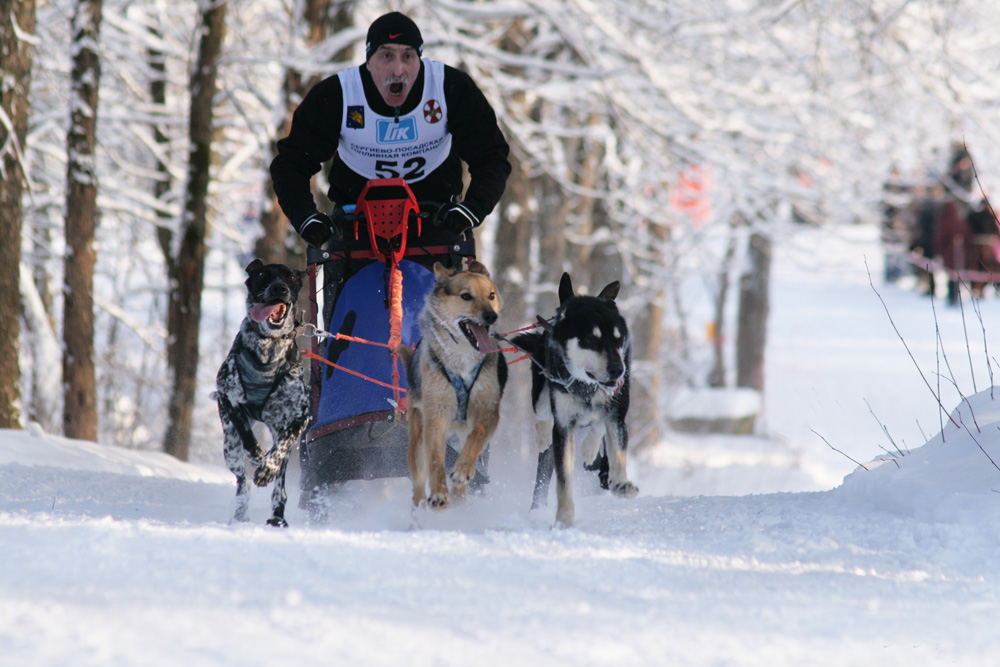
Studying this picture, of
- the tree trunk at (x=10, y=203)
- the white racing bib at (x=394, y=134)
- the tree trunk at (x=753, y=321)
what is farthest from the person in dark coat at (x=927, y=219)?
the white racing bib at (x=394, y=134)

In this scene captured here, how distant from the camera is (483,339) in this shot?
386cm

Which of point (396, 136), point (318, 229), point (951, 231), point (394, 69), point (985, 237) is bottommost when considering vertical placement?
point (318, 229)

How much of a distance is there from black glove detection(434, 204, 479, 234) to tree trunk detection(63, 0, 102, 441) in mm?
5775

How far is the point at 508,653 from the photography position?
229cm

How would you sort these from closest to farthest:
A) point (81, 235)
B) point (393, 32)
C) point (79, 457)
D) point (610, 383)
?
point (610, 383)
point (393, 32)
point (79, 457)
point (81, 235)

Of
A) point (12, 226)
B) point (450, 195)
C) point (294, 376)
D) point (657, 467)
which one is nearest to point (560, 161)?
point (657, 467)

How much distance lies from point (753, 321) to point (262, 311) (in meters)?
16.7

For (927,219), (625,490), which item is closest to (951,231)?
(927,219)

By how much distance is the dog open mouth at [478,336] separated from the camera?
3828 mm

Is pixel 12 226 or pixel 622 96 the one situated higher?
pixel 622 96

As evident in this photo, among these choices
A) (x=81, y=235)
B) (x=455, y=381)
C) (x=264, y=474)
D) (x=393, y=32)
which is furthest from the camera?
(x=81, y=235)

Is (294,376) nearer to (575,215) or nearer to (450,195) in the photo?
(450,195)

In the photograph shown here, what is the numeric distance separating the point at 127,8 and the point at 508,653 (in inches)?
482

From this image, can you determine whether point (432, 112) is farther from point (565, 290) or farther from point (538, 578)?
point (538, 578)
